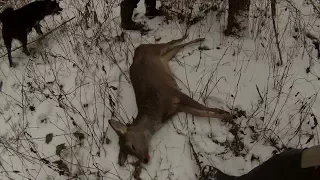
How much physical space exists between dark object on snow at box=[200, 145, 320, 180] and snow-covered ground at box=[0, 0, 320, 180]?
81 centimetres

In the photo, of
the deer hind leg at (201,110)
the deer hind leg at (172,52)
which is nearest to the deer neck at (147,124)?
the deer hind leg at (201,110)

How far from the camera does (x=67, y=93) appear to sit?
15.5ft

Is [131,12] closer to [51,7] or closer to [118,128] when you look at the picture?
[51,7]

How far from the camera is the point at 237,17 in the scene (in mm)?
5055

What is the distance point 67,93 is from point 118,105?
723 mm

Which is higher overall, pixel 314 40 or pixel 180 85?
pixel 314 40

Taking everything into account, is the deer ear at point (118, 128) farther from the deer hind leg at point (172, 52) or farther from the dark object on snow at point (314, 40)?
the dark object on snow at point (314, 40)

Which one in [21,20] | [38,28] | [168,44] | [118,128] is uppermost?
[21,20]

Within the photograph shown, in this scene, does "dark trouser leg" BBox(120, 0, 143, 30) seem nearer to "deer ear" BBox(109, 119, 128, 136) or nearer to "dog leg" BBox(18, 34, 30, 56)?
"dog leg" BBox(18, 34, 30, 56)

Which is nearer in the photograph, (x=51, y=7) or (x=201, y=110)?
(x=201, y=110)

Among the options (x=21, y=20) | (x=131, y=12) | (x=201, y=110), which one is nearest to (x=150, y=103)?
(x=201, y=110)

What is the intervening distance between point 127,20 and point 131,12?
0.16 meters

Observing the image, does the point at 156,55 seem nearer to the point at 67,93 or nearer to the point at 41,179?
the point at 67,93

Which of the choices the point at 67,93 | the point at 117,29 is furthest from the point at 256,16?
the point at 67,93
